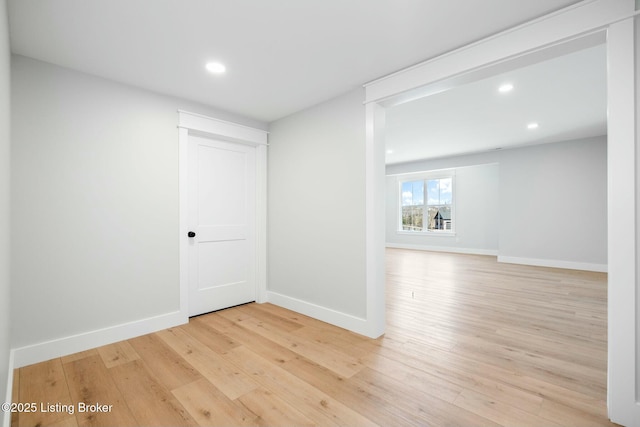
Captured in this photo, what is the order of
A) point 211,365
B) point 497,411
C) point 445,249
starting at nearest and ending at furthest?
point 497,411
point 211,365
point 445,249

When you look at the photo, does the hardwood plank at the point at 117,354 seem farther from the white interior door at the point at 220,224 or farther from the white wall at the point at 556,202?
the white wall at the point at 556,202

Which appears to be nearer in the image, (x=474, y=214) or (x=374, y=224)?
(x=374, y=224)

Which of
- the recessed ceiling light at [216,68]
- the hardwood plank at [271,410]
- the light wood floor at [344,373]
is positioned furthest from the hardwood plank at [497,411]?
the recessed ceiling light at [216,68]

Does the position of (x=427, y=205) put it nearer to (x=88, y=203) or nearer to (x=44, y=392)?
(x=88, y=203)

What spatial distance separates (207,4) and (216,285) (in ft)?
9.54

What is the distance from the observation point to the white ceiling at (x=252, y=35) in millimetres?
1809

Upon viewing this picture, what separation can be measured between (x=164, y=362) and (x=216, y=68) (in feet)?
8.39

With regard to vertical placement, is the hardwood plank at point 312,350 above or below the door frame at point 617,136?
below

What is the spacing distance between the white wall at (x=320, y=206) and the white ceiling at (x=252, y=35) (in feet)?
1.82

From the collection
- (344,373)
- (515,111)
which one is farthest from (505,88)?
(344,373)

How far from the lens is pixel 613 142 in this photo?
1627mm

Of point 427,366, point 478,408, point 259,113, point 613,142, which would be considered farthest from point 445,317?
point 259,113

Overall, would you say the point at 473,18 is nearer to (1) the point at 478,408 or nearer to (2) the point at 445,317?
(1) the point at 478,408

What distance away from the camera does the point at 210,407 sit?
1756mm
